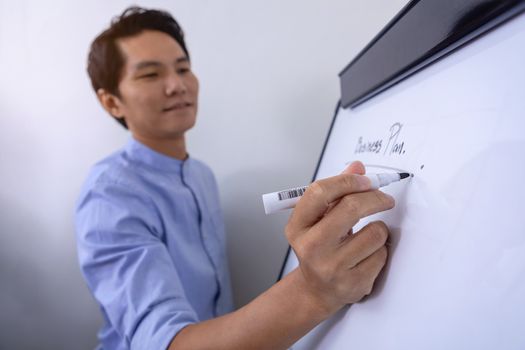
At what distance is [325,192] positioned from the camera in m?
0.24

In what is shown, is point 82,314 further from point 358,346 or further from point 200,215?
point 358,346

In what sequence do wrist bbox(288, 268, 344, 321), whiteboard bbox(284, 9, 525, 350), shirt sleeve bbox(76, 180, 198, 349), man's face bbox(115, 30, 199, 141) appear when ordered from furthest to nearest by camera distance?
man's face bbox(115, 30, 199, 141) → shirt sleeve bbox(76, 180, 198, 349) → wrist bbox(288, 268, 344, 321) → whiteboard bbox(284, 9, 525, 350)

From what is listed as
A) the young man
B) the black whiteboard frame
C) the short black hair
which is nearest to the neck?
the young man

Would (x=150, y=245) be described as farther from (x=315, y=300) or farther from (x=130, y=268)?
(x=315, y=300)

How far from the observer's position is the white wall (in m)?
0.69

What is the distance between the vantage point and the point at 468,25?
0.66 ft

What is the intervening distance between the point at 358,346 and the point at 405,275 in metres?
0.08

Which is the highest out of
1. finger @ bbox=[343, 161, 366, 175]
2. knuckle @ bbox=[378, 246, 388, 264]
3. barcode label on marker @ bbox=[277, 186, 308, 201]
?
finger @ bbox=[343, 161, 366, 175]

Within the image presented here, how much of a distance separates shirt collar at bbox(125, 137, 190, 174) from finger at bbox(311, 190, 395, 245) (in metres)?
0.49

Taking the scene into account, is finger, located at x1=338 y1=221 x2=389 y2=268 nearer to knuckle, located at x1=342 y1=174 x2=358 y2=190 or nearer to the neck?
knuckle, located at x1=342 y1=174 x2=358 y2=190

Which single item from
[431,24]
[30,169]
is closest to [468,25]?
[431,24]

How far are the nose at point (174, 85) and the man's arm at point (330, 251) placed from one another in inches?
17.7

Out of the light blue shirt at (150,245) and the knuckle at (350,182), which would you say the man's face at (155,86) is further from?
the knuckle at (350,182)

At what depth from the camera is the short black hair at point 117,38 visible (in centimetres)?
61
